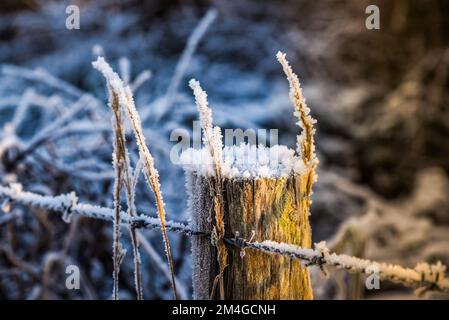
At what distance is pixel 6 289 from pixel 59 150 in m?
0.96

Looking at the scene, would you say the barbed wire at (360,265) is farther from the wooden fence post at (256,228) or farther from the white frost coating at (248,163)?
the white frost coating at (248,163)

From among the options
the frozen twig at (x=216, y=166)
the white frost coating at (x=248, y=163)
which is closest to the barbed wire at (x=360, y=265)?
the frozen twig at (x=216, y=166)

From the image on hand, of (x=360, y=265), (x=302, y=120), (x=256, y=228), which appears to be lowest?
(x=360, y=265)

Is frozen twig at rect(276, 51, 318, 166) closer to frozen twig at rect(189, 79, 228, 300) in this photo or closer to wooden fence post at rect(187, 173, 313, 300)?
wooden fence post at rect(187, 173, 313, 300)

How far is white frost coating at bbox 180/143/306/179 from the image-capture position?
1434 millimetres

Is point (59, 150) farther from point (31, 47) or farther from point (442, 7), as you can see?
point (442, 7)

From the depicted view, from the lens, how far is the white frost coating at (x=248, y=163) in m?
1.43

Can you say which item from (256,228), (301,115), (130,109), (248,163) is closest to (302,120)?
(301,115)

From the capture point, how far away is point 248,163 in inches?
58.3

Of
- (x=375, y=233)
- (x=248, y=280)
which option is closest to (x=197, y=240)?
(x=248, y=280)

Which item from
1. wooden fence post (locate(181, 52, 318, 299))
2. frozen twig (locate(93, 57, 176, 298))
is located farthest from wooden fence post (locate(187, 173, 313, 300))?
frozen twig (locate(93, 57, 176, 298))

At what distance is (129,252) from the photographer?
3480 mm

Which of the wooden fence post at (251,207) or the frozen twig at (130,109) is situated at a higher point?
the frozen twig at (130,109)

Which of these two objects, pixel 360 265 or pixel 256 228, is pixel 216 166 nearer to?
pixel 256 228
